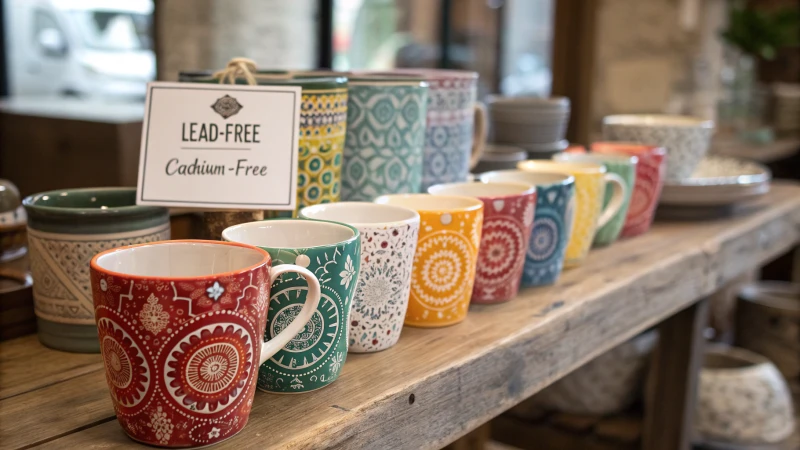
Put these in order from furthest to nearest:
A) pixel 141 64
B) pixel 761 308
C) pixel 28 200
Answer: pixel 141 64 → pixel 761 308 → pixel 28 200

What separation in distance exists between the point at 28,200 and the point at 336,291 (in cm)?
34

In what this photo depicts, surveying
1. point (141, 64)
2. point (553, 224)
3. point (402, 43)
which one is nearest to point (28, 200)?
Result: point (553, 224)

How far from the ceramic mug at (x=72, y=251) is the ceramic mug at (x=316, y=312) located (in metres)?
0.12

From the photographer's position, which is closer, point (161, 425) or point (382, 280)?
point (161, 425)

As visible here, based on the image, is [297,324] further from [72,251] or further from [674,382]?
[674,382]

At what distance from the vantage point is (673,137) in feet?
4.52

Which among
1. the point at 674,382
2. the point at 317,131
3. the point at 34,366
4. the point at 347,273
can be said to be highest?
the point at 317,131

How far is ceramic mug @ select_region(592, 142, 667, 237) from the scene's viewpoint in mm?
1221

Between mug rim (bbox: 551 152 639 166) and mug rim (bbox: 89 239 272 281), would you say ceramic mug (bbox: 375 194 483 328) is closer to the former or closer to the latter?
mug rim (bbox: 89 239 272 281)

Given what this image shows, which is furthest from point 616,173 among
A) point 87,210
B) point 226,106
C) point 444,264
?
point 87,210

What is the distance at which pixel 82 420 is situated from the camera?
2.01ft

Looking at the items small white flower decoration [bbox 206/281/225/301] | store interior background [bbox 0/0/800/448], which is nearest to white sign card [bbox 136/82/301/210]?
small white flower decoration [bbox 206/281/225/301]

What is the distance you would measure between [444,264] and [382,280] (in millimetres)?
97

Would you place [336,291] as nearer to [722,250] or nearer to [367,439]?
[367,439]
